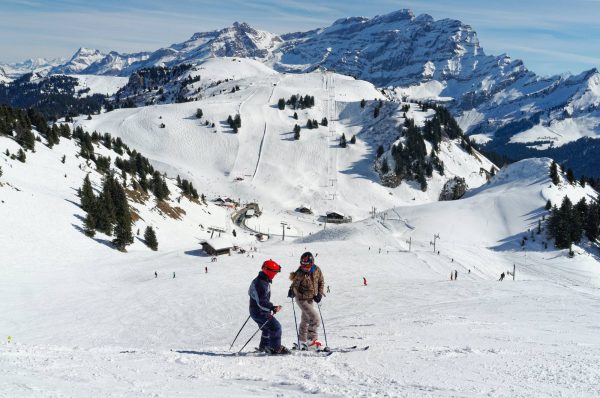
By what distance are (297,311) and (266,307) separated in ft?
40.3

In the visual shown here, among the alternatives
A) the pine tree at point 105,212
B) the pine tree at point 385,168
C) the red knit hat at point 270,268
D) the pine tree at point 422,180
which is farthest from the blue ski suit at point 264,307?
the pine tree at point 422,180

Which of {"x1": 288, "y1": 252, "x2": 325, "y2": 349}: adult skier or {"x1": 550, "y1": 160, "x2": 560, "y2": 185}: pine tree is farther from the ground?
{"x1": 550, "y1": 160, "x2": 560, "y2": 185}: pine tree

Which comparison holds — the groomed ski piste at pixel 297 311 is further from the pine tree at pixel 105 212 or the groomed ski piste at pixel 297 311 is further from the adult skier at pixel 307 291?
the pine tree at pixel 105 212

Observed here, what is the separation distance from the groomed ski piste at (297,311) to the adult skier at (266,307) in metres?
0.80

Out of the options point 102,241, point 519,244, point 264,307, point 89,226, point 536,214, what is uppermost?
point 536,214

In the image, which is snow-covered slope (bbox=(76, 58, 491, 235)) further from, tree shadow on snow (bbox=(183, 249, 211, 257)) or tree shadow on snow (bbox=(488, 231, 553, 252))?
tree shadow on snow (bbox=(183, 249, 211, 257))

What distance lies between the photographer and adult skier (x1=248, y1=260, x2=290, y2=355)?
11.8 metres

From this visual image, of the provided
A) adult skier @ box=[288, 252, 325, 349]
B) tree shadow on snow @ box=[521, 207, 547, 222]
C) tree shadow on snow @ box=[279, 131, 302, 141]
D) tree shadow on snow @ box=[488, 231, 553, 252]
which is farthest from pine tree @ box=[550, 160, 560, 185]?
adult skier @ box=[288, 252, 325, 349]

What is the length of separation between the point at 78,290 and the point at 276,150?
112m

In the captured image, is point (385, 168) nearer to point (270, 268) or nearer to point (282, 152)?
point (282, 152)

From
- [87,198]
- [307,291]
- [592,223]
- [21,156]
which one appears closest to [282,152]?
[21,156]

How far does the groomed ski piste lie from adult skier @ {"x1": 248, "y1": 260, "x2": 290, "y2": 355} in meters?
0.80

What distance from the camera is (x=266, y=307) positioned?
12.0m

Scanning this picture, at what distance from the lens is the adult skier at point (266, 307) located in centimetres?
1181
